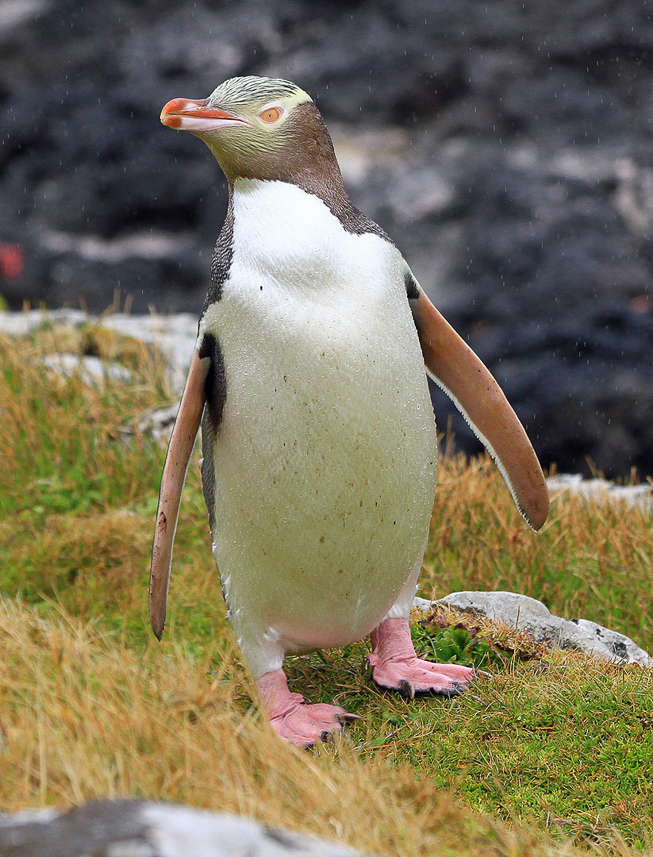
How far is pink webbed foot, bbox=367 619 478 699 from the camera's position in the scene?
123 inches

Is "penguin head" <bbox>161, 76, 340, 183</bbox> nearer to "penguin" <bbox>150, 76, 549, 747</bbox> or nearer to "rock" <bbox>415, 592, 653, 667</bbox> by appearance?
"penguin" <bbox>150, 76, 549, 747</bbox>

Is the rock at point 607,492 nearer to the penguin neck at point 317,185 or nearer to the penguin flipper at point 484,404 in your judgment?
the penguin flipper at point 484,404

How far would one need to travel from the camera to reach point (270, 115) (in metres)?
2.87

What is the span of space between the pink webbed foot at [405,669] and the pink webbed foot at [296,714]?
0.20 m

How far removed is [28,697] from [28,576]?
10.3 feet

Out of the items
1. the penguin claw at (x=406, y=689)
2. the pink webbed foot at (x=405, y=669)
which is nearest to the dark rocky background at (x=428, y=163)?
the pink webbed foot at (x=405, y=669)

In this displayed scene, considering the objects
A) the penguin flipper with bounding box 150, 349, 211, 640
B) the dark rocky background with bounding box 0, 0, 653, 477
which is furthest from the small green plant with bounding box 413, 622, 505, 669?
the dark rocky background with bounding box 0, 0, 653, 477

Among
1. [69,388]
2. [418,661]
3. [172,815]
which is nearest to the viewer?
[172,815]

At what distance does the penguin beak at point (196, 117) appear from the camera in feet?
→ 9.00

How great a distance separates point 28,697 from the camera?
1964 mm

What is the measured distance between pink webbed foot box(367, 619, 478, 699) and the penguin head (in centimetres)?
155

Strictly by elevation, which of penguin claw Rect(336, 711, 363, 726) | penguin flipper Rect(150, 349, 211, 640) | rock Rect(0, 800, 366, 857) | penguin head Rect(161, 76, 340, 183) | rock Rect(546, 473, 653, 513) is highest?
penguin head Rect(161, 76, 340, 183)

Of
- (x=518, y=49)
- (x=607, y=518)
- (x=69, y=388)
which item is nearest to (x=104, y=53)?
(x=518, y=49)

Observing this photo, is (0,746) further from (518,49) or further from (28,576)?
(518,49)
